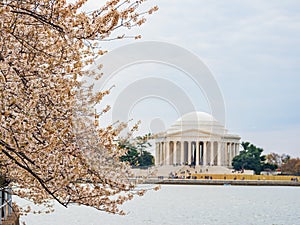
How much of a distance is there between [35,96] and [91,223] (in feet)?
77.5

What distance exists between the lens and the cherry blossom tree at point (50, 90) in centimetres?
714

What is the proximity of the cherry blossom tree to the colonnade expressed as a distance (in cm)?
11736

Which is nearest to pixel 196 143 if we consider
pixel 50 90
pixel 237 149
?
pixel 237 149

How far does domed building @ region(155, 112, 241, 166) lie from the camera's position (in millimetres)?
125875

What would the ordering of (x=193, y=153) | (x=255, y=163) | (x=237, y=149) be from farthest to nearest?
(x=237, y=149)
(x=193, y=153)
(x=255, y=163)

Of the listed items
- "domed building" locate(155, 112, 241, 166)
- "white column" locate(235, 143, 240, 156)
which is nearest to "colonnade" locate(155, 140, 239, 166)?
"domed building" locate(155, 112, 241, 166)

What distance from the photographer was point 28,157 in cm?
789

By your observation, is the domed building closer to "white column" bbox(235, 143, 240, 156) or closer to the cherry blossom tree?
"white column" bbox(235, 143, 240, 156)

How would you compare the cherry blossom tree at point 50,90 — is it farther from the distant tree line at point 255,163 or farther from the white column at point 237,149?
the white column at point 237,149

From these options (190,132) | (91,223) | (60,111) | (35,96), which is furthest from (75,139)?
(190,132)

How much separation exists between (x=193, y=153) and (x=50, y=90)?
12199cm

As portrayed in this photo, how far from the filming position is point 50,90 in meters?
7.41

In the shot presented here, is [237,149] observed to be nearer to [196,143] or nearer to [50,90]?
[196,143]

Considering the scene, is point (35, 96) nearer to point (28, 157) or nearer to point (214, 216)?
point (28, 157)
